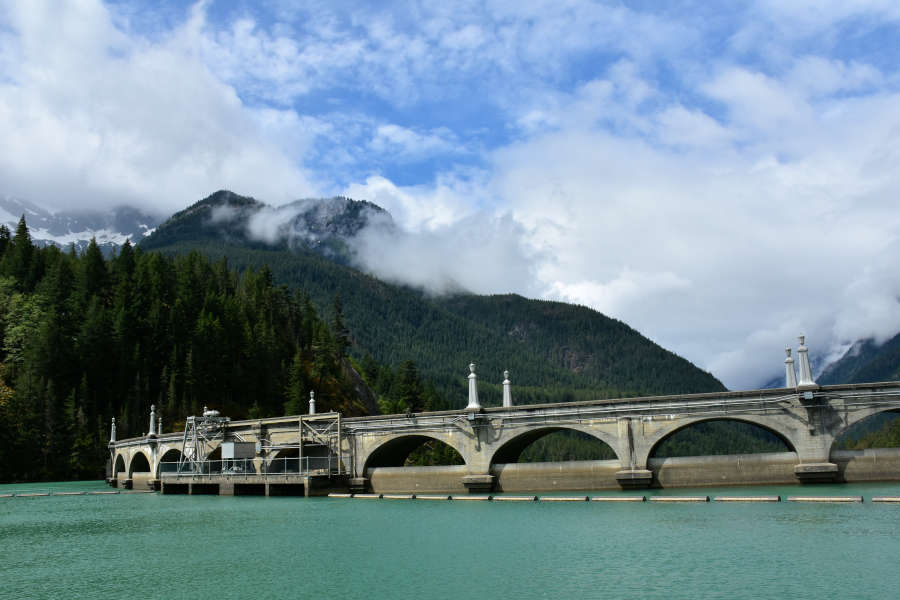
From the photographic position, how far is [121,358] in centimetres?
10756

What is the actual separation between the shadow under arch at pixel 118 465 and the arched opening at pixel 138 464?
1362 mm

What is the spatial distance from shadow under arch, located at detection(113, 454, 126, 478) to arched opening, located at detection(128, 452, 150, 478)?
53.6 inches

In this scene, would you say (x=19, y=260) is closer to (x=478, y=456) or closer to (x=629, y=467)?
(x=478, y=456)

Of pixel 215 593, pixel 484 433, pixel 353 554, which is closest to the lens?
pixel 215 593

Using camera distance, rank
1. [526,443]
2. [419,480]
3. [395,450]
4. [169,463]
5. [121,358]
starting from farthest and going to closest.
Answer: [121,358] → [169,463] → [395,450] → [526,443] → [419,480]

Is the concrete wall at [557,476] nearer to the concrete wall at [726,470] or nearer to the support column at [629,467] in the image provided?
the support column at [629,467]

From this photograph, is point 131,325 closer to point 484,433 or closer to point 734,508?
point 484,433

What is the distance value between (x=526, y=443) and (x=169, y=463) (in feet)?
115

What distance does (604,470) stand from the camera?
52844mm

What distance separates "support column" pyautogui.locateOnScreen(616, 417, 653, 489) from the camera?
166 ft

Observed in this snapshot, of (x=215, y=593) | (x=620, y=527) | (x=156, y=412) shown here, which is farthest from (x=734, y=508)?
(x=156, y=412)

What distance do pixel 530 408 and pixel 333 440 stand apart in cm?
Answer: 1859

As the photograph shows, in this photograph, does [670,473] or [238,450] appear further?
[238,450]

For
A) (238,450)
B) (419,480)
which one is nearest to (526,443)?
(419,480)
